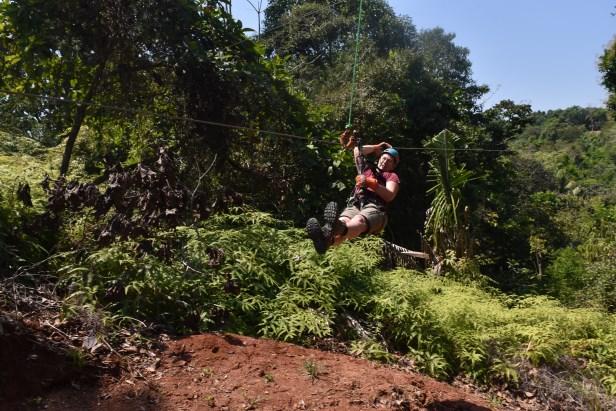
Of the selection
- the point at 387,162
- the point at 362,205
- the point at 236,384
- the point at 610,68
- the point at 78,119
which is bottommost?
the point at 236,384

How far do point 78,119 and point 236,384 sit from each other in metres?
3.91

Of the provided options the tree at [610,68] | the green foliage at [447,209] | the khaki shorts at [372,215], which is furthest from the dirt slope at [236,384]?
the tree at [610,68]

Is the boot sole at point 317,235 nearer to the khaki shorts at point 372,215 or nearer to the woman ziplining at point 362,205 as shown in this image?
the woman ziplining at point 362,205

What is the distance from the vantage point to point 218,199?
522 centimetres

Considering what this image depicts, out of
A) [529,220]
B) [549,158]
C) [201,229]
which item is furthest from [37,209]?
[549,158]

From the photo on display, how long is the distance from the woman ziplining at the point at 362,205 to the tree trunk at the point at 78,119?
3129 mm

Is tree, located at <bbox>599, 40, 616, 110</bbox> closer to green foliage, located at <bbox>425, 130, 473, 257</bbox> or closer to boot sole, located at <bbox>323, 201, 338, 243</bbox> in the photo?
green foliage, located at <bbox>425, 130, 473, 257</bbox>

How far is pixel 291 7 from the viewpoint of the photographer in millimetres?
18578

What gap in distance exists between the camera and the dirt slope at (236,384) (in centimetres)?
347

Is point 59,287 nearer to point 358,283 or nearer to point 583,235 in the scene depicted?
point 358,283

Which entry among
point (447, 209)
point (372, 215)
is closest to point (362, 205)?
point (372, 215)

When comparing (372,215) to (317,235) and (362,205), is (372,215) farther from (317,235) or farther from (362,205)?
(317,235)

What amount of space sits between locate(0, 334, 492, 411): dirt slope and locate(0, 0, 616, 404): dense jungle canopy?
0.39 meters

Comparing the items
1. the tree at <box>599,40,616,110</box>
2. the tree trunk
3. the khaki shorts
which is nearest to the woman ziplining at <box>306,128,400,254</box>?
the khaki shorts
